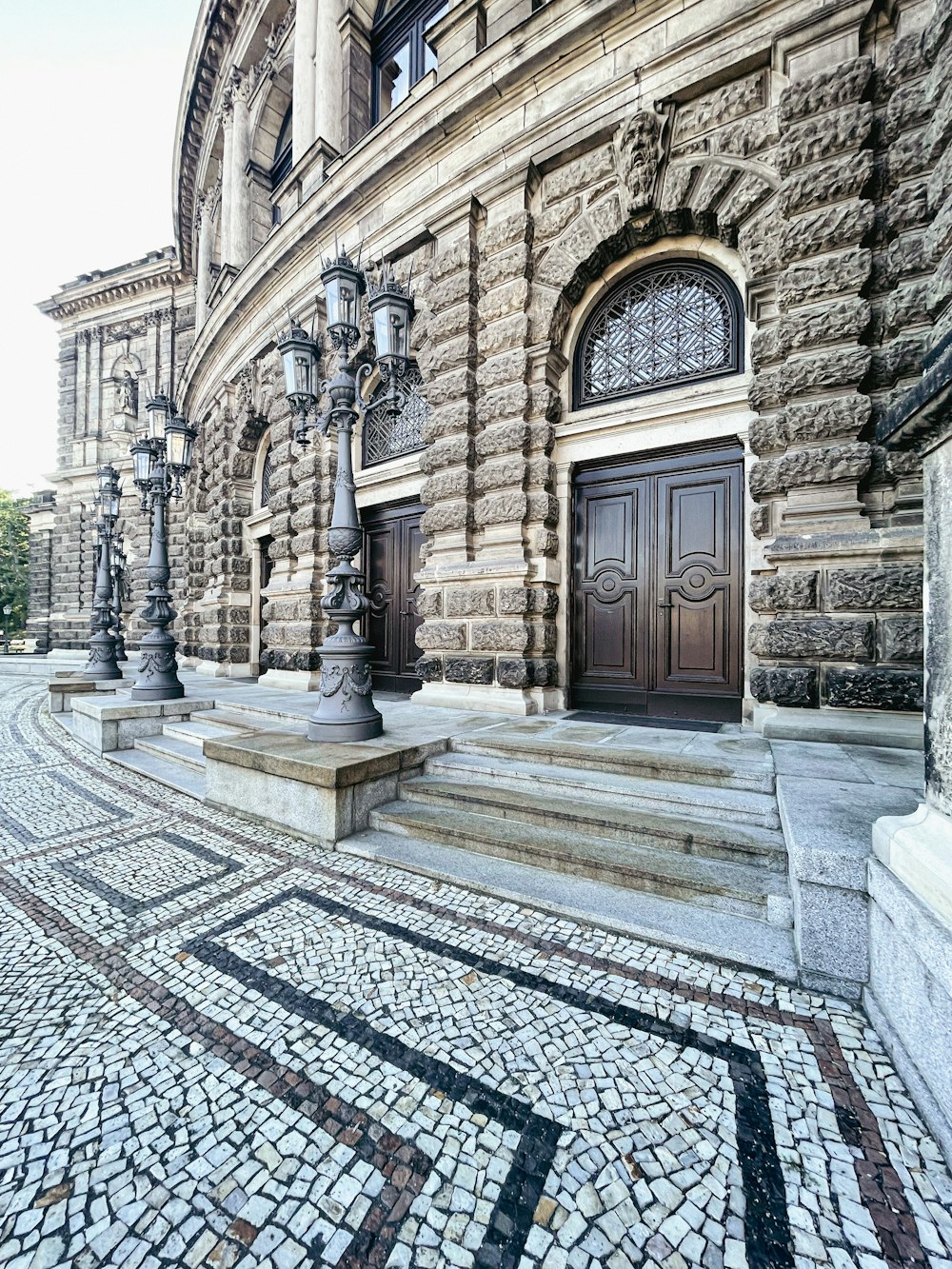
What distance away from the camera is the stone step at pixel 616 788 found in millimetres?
3148

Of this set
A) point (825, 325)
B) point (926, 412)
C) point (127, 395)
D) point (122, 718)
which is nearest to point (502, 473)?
point (825, 325)

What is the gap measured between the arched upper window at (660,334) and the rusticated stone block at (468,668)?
333cm

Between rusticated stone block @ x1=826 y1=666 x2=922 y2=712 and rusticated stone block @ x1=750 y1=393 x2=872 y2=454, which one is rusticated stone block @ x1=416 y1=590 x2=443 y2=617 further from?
rusticated stone block @ x1=826 y1=666 x2=922 y2=712

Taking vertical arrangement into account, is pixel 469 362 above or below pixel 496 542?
above

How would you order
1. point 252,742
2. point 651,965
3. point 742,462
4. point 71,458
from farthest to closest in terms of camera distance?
point 71,458
point 742,462
point 252,742
point 651,965

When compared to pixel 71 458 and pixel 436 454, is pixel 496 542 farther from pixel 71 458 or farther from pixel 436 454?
pixel 71 458

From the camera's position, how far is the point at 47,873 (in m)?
3.31

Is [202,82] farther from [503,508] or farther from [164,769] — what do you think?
[164,769]

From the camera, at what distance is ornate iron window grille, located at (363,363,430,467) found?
798 cm

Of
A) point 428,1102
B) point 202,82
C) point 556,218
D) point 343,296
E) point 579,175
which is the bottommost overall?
point 428,1102

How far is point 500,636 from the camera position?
19.8ft

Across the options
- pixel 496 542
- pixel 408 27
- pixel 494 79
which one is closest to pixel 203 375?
pixel 408 27

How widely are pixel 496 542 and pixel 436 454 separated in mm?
1512

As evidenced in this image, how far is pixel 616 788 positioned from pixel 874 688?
7.77ft
